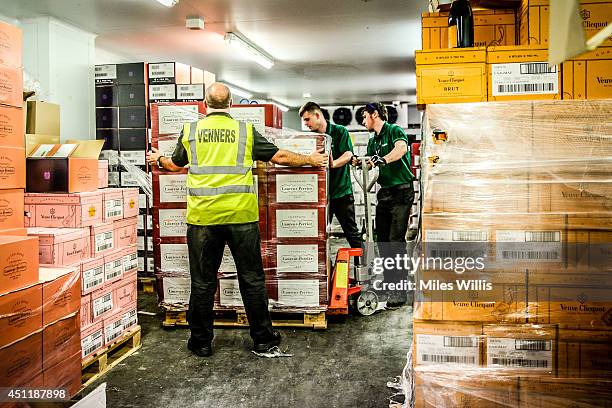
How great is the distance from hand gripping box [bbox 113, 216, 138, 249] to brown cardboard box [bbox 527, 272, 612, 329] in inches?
118

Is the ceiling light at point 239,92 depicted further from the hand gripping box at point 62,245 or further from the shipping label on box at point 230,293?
the hand gripping box at point 62,245

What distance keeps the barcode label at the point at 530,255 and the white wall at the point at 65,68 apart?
18.2ft

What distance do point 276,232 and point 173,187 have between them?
3.21ft

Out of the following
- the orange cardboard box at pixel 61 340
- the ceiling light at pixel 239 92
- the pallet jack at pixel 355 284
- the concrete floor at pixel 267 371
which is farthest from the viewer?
the ceiling light at pixel 239 92

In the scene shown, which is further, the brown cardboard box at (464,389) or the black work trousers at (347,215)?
the black work trousers at (347,215)

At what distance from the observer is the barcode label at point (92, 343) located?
3.59m

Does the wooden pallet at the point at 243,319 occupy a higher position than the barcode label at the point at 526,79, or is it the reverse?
the barcode label at the point at 526,79

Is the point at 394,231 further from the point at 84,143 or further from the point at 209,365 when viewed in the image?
the point at 84,143

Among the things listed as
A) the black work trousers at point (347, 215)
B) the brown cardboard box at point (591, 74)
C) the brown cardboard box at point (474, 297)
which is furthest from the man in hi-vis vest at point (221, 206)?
the brown cardboard box at point (591, 74)

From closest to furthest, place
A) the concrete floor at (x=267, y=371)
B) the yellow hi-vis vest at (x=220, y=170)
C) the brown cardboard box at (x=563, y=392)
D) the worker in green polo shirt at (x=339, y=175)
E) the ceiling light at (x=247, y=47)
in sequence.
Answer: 1. the brown cardboard box at (x=563, y=392)
2. the concrete floor at (x=267, y=371)
3. the yellow hi-vis vest at (x=220, y=170)
4. the worker in green polo shirt at (x=339, y=175)
5. the ceiling light at (x=247, y=47)

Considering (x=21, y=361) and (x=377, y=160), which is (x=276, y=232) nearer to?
(x=377, y=160)

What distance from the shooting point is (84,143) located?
13.3 ft

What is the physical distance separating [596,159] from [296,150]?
8.81 feet

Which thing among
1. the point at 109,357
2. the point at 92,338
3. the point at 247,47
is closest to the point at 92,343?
the point at 92,338
